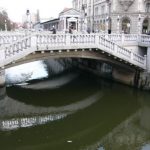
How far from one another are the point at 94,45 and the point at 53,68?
15.1m

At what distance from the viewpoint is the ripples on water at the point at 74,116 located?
13.7 meters

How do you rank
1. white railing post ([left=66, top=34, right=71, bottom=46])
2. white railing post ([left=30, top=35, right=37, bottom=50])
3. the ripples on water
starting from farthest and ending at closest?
white railing post ([left=66, top=34, right=71, bottom=46]), white railing post ([left=30, top=35, right=37, bottom=50]), the ripples on water

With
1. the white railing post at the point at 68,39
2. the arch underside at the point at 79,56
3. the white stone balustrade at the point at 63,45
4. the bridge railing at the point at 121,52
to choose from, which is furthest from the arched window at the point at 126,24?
the white railing post at the point at 68,39

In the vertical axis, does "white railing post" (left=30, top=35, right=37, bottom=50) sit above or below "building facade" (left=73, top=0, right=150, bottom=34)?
below

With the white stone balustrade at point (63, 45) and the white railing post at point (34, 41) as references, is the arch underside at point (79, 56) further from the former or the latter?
the white railing post at point (34, 41)

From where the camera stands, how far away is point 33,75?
28.4 metres

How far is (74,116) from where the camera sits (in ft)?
56.4

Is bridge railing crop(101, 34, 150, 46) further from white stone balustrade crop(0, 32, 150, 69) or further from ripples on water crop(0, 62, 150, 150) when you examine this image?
ripples on water crop(0, 62, 150, 150)

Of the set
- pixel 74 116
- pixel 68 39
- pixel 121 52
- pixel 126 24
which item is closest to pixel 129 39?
pixel 121 52

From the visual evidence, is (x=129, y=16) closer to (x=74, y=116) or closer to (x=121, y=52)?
(x=121, y=52)

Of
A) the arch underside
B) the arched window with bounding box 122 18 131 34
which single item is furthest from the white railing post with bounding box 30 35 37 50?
the arched window with bounding box 122 18 131 34

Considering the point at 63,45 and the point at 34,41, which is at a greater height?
the point at 34,41

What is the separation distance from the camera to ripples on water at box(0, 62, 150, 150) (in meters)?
13.7

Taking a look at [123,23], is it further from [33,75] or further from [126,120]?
[126,120]
